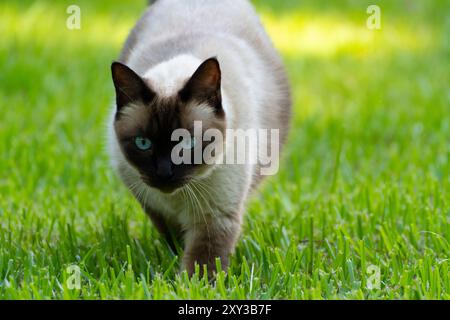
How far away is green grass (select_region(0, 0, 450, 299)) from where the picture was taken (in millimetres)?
2973

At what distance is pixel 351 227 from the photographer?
143 inches

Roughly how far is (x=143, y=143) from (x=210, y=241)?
515 mm


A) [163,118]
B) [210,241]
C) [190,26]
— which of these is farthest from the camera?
[190,26]

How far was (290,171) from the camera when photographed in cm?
480

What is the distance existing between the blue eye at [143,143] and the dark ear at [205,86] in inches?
7.9

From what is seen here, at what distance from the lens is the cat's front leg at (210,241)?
3.11 meters

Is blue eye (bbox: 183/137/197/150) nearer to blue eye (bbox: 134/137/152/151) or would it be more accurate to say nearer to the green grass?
blue eye (bbox: 134/137/152/151)

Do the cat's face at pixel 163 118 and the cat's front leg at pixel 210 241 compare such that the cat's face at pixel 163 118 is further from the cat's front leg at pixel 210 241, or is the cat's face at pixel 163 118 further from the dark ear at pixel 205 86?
the cat's front leg at pixel 210 241

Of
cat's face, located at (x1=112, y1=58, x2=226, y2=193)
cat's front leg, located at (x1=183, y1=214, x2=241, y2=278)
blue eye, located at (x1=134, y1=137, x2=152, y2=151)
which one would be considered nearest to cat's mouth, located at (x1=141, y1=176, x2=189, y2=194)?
cat's face, located at (x1=112, y1=58, x2=226, y2=193)

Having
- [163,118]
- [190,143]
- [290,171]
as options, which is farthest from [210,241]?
[290,171]

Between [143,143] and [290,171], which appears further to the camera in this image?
[290,171]

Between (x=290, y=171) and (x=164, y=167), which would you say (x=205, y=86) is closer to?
(x=164, y=167)
